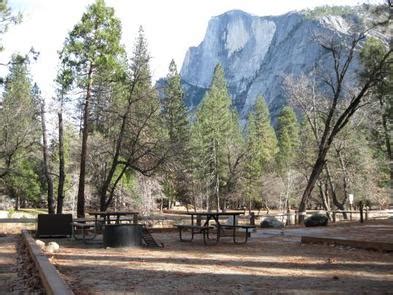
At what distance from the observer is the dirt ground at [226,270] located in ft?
19.0

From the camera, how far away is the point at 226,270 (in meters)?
7.37

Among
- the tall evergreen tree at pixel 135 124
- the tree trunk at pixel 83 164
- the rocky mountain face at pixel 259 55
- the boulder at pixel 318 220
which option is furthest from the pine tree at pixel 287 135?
the rocky mountain face at pixel 259 55

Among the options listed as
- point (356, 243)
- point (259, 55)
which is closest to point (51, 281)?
point (356, 243)

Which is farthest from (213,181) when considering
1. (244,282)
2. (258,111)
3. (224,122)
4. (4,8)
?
(244,282)

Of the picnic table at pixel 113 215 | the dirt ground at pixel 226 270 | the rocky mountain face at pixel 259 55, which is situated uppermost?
the rocky mountain face at pixel 259 55

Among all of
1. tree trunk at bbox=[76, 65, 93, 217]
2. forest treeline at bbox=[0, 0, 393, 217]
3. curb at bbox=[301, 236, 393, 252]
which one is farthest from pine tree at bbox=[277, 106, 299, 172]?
curb at bbox=[301, 236, 393, 252]

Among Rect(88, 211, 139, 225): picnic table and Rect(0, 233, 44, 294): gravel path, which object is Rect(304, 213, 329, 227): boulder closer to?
Rect(88, 211, 139, 225): picnic table

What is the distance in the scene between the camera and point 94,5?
20656 millimetres

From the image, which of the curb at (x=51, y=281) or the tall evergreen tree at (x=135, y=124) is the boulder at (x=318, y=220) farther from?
the curb at (x=51, y=281)

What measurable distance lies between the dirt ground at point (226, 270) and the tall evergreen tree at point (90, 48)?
35.9ft

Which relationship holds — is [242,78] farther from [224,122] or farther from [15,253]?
[15,253]

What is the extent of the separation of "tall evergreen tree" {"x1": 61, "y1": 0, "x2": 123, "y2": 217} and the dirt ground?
1093 cm

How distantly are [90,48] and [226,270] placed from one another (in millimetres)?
15114

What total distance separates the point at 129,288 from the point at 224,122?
151 feet
